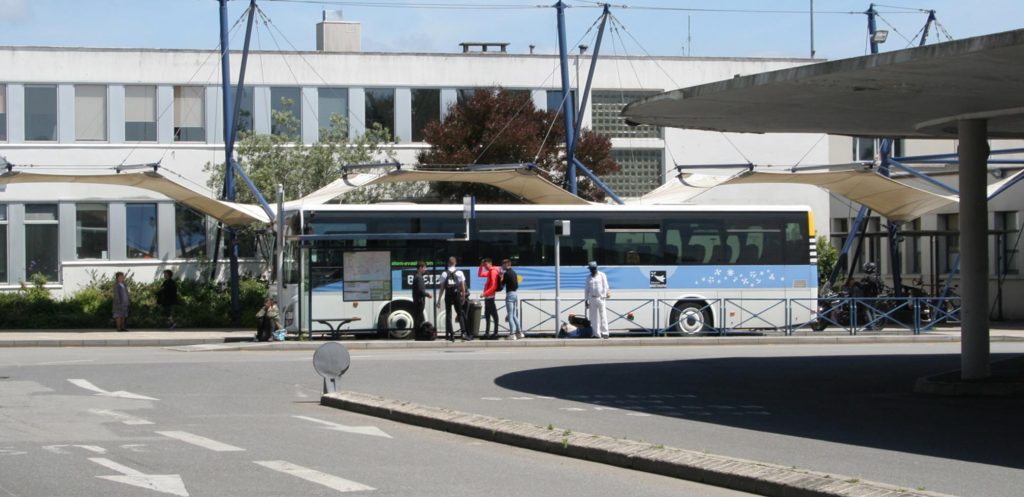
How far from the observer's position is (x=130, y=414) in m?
14.9

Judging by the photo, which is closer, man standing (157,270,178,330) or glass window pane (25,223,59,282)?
man standing (157,270,178,330)

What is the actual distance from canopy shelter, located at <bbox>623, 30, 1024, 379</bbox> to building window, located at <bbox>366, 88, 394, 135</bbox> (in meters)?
26.3

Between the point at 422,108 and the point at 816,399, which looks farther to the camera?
the point at 422,108

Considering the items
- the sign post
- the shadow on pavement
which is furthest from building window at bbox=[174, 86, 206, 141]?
the shadow on pavement

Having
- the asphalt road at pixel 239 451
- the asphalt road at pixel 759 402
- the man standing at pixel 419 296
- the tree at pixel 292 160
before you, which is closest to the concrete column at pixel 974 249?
the asphalt road at pixel 759 402

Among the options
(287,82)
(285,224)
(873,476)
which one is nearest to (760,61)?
(287,82)

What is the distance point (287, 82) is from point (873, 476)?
36389 mm

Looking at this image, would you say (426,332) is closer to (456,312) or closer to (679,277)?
(456,312)

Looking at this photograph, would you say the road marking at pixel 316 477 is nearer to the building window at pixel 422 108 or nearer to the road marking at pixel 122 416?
the road marking at pixel 122 416

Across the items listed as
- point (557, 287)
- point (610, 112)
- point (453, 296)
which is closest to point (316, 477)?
point (453, 296)

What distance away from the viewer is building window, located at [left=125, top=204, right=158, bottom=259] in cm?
4419

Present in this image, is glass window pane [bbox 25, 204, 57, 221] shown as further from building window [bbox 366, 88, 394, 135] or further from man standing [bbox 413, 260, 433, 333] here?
man standing [bbox 413, 260, 433, 333]

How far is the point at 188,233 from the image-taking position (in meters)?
44.8

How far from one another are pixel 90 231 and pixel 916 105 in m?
32.7
